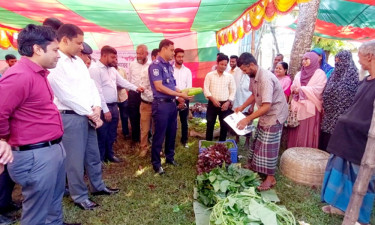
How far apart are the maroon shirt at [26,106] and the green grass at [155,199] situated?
4.22ft

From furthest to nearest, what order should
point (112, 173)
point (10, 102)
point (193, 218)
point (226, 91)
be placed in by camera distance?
point (226, 91) < point (112, 173) < point (193, 218) < point (10, 102)

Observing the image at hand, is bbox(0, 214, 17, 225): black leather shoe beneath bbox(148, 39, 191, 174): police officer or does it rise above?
beneath

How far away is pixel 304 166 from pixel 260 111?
1.12m

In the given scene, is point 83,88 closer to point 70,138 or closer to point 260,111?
point 70,138

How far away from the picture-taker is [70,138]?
2.51 meters

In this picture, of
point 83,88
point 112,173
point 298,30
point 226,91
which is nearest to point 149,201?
point 112,173

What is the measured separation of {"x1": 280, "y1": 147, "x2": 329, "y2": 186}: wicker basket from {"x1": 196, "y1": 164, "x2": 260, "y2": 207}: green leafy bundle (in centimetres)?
86

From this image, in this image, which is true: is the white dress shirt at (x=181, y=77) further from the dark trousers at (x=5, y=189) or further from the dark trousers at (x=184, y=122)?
the dark trousers at (x=5, y=189)

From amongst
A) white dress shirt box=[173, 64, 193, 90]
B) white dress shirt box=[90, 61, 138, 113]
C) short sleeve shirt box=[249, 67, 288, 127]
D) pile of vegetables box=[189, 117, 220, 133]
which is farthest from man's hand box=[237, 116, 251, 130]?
pile of vegetables box=[189, 117, 220, 133]

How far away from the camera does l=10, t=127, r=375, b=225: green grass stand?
269cm

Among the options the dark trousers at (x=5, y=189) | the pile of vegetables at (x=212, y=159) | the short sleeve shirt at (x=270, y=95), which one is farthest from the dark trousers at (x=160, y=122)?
the dark trousers at (x=5, y=189)

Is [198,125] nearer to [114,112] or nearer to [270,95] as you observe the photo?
[114,112]

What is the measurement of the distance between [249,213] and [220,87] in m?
2.89

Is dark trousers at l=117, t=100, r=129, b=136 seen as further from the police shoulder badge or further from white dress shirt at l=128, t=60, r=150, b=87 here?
the police shoulder badge
